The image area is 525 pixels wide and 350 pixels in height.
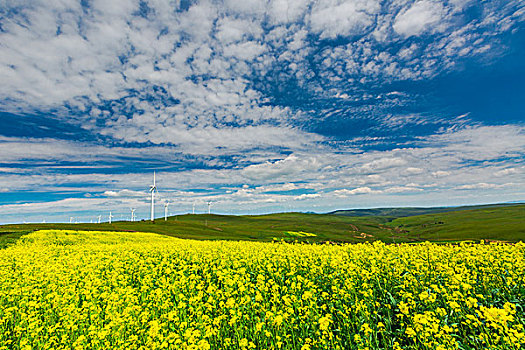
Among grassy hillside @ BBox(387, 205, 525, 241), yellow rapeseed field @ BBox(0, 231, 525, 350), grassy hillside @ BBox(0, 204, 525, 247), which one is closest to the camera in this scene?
yellow rapeseed field @ BBox(0, 231, 525, 350)

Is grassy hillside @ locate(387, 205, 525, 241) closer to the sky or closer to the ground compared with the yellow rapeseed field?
closer to the ground

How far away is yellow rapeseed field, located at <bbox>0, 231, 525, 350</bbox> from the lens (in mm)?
6062

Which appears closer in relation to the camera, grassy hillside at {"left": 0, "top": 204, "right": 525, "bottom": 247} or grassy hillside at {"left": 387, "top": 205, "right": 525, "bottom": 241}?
grassy hillside at {"left": 0, "top": 204, "right": 525, "bottom": 247}

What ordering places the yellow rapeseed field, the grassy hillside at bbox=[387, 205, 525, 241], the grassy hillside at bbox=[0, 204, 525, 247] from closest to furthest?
the yellow rapeseed field
the grassy hillside at bbox=[0, 204, 525, 247]
the grassy hillside at bbox=[387, 205, 525, 241]

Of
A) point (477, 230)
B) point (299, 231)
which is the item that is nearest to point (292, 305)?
point (299, 231)

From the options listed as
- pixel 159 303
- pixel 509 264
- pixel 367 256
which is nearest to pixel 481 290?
pixel 509 264

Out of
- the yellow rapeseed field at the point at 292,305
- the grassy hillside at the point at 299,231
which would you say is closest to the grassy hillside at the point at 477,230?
the grassy hillside at the point at 299,231

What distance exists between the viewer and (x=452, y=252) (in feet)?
42.9

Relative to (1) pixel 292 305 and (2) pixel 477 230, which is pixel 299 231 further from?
(1) pixel 292 305

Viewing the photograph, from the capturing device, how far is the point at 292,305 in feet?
25.9

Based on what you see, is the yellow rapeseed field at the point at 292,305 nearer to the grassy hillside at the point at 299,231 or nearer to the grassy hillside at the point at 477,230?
the grassy hillside at the point at 299,231

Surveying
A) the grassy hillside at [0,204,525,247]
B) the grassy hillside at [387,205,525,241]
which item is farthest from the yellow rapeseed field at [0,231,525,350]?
the grassy hillside at [387,205,525,241]

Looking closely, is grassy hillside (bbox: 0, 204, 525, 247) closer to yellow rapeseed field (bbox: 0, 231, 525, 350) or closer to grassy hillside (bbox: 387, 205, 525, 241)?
grassy hillside (bbox: 387, 205, 525, 241)

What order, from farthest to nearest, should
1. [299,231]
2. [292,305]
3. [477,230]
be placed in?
1. [299,231]
2. [477,230]
3. [292,305]
